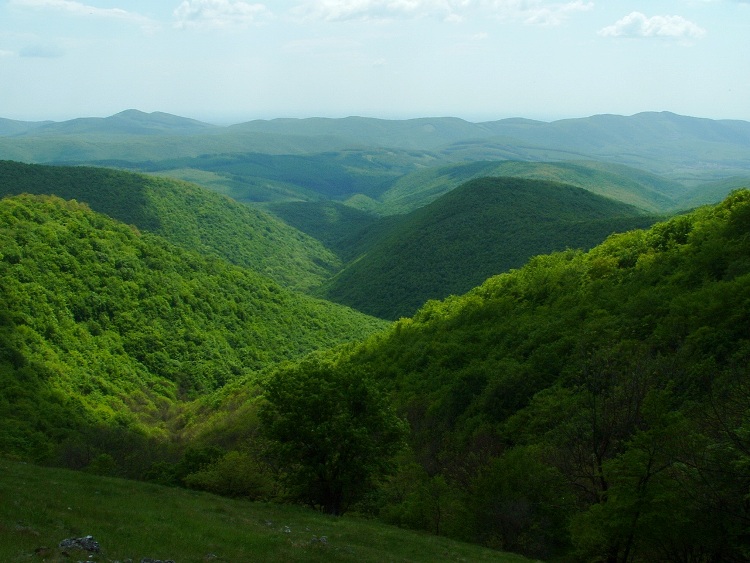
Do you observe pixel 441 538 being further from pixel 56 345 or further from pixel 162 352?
pixel 162 352

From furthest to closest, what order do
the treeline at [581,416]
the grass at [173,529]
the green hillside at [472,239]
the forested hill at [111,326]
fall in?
1. the green hillside at [472,239]
2. the forested hill at [111,326]
3. the treeline at [581,416]
4. the grass at [173,529]

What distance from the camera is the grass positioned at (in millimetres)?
13812

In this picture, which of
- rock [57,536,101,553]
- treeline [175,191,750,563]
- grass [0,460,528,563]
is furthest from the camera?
treeline [175,191,750,563]

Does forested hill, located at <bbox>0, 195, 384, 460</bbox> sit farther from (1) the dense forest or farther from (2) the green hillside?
(2) the green hillside

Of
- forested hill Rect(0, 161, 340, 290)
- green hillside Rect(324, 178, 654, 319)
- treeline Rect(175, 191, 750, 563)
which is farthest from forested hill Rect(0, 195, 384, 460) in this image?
forested hill Rect(0, 161, 340, 290)

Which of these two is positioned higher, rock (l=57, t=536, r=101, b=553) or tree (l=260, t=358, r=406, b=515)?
rock (l=57, t=536, r=101, b=553)

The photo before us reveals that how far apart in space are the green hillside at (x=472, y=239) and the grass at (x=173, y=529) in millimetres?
93748

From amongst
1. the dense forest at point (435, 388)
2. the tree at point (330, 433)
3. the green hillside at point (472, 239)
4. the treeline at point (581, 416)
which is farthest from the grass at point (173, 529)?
the green hillside at point (472, 239)

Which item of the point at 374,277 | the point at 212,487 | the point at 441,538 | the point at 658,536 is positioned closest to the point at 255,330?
the point at 374,277

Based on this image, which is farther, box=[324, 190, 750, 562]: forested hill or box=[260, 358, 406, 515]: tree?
box=[260, 358, 406, 515]: tree

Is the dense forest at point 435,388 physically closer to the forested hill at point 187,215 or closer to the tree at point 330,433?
the tree at point 330,433

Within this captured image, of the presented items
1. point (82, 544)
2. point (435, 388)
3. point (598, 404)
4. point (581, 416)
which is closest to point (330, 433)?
point (581, 416)

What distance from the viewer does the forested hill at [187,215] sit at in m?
135

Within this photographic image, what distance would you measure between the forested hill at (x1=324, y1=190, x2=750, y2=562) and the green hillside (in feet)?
205
